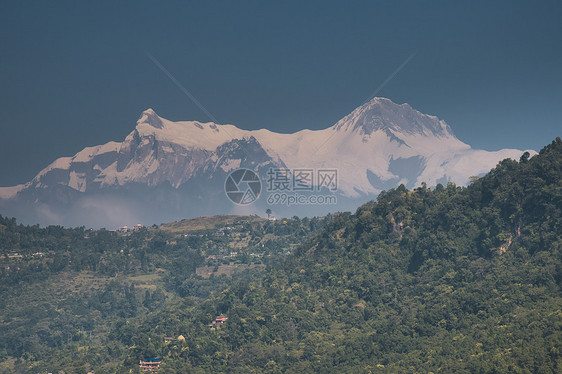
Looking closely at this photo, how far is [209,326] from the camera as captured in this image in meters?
78.0

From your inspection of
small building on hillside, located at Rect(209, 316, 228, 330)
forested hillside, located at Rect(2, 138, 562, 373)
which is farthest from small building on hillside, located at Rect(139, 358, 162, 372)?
small building on hillside, located at Rect(209, 316, 228, 330)

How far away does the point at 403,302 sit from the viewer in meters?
71.3

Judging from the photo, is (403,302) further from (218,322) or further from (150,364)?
(150,364)

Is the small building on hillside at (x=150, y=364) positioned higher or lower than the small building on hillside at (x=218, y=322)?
lower

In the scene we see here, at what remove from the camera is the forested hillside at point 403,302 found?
5650 centimetres

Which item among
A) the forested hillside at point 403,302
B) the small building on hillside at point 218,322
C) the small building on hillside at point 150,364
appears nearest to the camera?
the forested hillside at point 403,302

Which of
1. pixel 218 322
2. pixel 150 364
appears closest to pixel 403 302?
pixel 218 322

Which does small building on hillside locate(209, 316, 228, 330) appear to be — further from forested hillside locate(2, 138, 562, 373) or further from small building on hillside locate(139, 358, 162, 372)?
small building on hillside locate(139, 358, 162, 372)

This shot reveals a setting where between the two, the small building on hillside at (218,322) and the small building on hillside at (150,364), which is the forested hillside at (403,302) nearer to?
the small building on hillside at (218,322)

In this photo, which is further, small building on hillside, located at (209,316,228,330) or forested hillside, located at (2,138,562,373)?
small building on hillside, located at (209,316,228,330)

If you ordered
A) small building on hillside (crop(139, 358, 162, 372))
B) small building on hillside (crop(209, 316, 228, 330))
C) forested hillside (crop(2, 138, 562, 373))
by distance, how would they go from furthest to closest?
small building on hillside (crop(209, 316, 228, 330))
small building on hillside (crop(139, 358, 162, 372))
forested hillside (crop(2, 138, 562, 373))

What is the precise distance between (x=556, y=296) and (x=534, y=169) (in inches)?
700

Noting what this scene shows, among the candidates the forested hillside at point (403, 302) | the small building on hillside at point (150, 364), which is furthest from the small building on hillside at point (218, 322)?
the small building on hillside at point (150, 364)

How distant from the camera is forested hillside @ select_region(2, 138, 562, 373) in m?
A: 56.5
